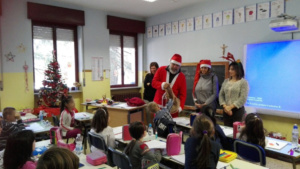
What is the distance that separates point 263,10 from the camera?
4.39 m

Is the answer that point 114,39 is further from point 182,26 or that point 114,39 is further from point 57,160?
point 57,160

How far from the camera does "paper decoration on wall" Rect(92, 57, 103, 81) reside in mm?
6090

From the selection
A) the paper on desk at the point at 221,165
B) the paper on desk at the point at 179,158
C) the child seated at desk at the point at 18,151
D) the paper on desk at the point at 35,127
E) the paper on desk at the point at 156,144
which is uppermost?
the child seated at desk at the point at 18,151

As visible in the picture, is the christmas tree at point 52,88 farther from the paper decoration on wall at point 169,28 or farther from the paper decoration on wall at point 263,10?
the paper decoration on wall at point 263,10

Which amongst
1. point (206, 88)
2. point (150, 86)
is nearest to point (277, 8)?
point (206, 88)

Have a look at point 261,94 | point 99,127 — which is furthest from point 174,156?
point 261,94

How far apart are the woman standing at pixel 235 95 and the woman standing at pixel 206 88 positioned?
0.37 metres

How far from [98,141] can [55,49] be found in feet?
12.4

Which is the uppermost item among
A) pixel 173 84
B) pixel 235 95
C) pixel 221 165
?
pixel 173 84

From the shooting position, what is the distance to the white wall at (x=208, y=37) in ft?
14.5

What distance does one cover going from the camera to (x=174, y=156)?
216 cm

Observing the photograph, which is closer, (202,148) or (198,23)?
(202,148)

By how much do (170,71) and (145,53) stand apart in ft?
11.7

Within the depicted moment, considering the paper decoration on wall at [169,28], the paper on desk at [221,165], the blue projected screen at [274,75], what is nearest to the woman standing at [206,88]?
the blue projected screen at [274,75]
